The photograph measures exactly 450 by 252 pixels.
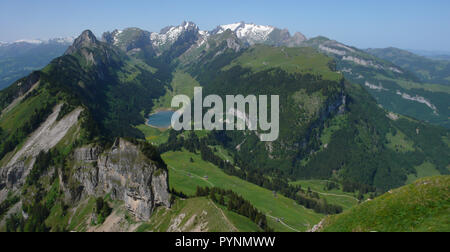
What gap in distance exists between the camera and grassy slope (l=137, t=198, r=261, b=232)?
62.8 m

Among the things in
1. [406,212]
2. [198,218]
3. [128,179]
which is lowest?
[198,218]

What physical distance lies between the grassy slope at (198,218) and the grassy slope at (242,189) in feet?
106

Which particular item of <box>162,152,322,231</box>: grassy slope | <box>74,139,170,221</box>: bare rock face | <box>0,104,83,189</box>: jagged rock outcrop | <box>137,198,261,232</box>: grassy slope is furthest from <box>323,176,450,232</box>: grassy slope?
<box>0,104,83,189</box>: jagged rock outcrop

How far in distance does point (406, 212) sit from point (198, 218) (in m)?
41.4

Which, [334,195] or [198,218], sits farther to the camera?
[334,195]

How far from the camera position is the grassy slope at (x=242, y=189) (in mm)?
109444

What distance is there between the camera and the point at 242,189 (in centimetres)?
13262

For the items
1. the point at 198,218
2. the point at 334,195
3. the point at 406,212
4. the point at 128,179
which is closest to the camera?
the point at 406,212

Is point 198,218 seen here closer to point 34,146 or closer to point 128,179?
point 128,179

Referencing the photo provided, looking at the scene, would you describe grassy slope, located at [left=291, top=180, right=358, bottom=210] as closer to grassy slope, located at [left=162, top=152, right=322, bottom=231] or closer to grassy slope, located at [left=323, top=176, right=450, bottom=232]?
grassy slope, located at [left=162, top=152, right=322, bottom=231]

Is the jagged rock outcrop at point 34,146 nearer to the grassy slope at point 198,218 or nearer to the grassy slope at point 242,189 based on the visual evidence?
the grassy slope at point 242,189

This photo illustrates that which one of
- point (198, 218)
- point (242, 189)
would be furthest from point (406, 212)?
point (242, 189)

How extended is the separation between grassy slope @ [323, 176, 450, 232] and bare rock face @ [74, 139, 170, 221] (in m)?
46.1

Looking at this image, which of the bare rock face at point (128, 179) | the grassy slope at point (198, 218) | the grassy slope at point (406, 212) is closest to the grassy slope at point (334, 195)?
the grassy slope at point (198, 218)
